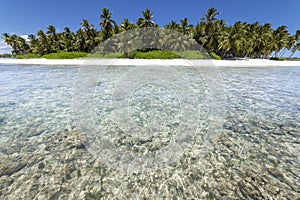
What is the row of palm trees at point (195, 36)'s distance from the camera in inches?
1286

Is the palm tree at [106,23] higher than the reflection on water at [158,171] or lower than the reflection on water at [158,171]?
higher

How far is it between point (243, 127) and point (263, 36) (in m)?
47.6

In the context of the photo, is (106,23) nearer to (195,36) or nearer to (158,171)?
→ (195,36)

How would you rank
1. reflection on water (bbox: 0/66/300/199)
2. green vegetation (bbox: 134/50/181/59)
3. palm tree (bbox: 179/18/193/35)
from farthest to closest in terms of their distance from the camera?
palm tree (bbox: 179/18/193/35) < green vegetation (bbox: 134/50/181/59) < reflection on water (bbox: 0/66/300/199)

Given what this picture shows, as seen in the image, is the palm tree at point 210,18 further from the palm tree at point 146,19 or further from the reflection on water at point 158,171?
the reflection on water at point 158,171

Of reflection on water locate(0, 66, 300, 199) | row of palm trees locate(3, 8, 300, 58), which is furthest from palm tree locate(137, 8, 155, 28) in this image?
reflection on water locate(0, 66, 300, 199)

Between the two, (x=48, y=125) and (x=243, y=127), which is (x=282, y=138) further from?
(x=48, y=125)

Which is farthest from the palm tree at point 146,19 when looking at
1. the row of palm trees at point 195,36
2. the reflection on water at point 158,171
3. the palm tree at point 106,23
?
the reflection on water at point 158,171

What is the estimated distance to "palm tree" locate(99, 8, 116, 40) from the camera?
3262 centimetres

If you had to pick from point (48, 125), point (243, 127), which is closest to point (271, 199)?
point (243, 127)

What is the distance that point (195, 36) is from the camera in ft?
116

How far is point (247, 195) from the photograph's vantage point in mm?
2227

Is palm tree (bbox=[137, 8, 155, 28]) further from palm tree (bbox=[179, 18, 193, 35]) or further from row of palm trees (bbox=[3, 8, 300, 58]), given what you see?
palm tree (bbox=[179, 18, 193, 35])

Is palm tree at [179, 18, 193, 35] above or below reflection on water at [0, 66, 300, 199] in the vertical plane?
above
